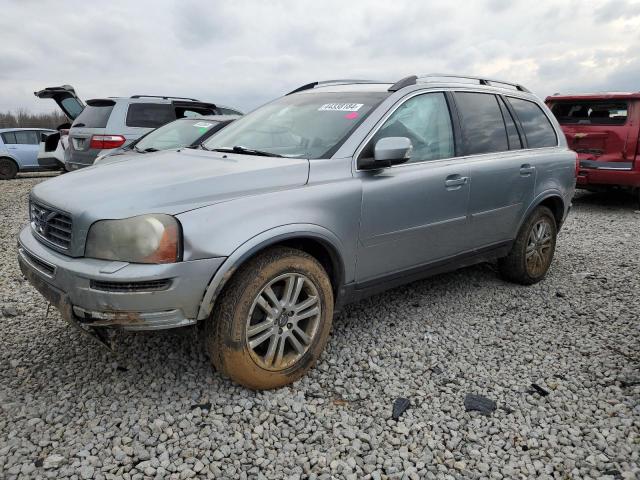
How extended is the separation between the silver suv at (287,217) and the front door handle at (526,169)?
0.03 m

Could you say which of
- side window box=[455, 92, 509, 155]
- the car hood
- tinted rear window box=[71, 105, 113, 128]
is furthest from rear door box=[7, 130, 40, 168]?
side window box=[455, 92, 509, 155]

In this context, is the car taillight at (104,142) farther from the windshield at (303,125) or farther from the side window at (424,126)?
the side window at (424,126)

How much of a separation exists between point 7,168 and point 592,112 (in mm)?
14945

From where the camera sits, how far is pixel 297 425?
2.58 meters

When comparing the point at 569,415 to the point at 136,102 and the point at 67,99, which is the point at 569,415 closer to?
the point at 136,102

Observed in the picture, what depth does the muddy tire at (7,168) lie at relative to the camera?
563 inches

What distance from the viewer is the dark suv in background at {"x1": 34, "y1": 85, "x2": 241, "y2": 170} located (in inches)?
324

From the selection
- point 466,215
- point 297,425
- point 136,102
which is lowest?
point 297,425

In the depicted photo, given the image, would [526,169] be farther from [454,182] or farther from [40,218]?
[40,218]

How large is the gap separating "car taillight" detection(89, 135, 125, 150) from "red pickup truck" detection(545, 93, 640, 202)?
25.3 feet

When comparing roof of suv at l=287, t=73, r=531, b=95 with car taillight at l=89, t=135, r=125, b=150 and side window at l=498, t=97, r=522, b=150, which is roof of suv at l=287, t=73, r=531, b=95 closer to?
side window at l=498, t=97, r=522, b=150

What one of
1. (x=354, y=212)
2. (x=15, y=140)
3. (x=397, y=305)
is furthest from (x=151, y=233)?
(x=15, y=140)

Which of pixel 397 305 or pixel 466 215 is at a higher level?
pixel 466 215

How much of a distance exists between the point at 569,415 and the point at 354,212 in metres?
1.63
